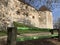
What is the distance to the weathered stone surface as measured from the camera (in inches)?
644

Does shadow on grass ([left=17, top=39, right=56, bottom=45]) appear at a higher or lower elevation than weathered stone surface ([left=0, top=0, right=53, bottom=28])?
lower

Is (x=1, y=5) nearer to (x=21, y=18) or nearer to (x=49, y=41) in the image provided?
(x=49, y=41)

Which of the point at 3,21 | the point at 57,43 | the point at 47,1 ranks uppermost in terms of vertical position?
the point at 47,1

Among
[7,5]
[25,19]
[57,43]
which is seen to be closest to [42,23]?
[25,19]

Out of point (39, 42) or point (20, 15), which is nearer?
point (39, 42)

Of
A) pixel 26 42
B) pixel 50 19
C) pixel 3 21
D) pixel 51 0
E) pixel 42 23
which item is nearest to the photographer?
pixel 26 42

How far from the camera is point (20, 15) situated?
1176 inches

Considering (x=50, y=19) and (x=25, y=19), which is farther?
(x=50, y=19)

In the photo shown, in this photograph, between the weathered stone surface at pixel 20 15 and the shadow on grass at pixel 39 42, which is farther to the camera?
the weathered stone surface at pixel 20 15

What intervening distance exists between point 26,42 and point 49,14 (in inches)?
1324

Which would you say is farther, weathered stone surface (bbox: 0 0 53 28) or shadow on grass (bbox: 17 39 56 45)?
weathered stone surface (bbox: 0 0 53 28)

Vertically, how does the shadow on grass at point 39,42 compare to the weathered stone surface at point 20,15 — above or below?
below

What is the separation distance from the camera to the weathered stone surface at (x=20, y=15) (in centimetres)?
1635

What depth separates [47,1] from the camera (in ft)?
42.7
